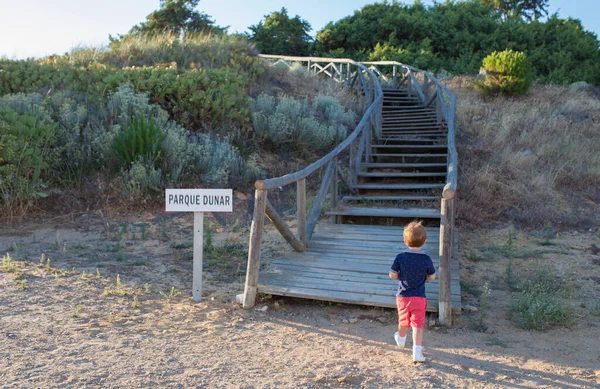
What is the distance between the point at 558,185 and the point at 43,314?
914cm

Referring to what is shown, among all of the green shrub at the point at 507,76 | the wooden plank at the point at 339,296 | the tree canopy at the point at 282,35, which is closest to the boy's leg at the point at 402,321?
the wooden plank at the point at 339,296

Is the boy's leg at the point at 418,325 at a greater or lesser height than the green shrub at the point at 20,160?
lesser

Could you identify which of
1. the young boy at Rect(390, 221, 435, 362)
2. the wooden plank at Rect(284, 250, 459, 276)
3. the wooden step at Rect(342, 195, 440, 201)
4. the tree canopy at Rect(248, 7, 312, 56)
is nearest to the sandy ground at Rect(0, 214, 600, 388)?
the young boy at Rect(390, 221, 435, 362)

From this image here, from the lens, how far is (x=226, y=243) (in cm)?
743

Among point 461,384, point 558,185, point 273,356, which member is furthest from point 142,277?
point 558,185

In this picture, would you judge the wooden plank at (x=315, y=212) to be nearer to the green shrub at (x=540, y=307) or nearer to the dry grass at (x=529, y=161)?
the green shrub at (x=540, y=307)

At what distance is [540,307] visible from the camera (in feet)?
15.8

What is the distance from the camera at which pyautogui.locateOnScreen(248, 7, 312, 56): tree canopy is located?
28719mm

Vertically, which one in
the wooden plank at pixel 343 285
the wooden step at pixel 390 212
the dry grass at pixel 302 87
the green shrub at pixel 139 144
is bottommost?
the wooden plank at pixel 343 285

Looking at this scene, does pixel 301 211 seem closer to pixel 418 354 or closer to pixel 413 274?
pixel 413 274

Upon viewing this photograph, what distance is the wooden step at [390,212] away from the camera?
25.6ft

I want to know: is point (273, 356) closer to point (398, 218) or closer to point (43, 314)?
point (43, 314)

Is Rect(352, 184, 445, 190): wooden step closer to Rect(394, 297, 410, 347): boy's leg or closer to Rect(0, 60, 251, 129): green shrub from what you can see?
Rect(0, 60, 251, 129): green shrub

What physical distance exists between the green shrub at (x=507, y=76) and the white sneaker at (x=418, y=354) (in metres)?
15.6
